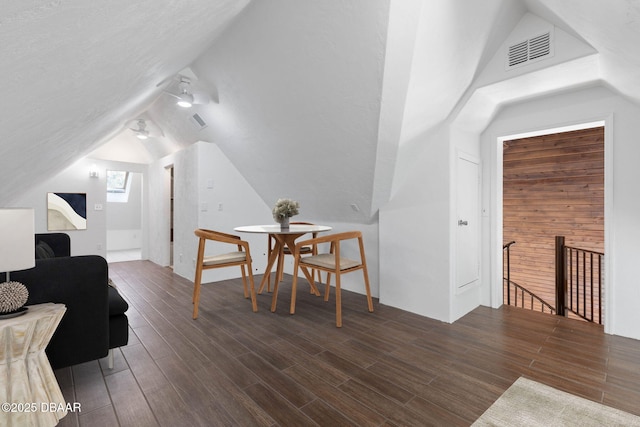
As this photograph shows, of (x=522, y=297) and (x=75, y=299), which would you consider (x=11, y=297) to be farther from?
(x=522, y=297)

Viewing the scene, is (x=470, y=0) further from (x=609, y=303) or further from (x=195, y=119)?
(x=195, y=119)

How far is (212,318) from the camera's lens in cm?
292

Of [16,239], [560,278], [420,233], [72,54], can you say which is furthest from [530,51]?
[16,239]

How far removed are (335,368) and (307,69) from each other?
93.6 inches

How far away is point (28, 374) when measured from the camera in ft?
4.37

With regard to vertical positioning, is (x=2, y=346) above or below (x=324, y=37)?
below

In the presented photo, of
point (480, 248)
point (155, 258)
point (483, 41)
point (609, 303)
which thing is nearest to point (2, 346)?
point (483, 41)

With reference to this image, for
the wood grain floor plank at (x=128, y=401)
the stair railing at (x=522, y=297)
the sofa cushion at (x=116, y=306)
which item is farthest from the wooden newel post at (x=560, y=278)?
the sofa cushion at (x=116, y=306)

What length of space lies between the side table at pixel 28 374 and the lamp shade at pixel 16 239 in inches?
9.7

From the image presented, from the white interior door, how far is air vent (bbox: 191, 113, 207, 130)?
11.6 feet

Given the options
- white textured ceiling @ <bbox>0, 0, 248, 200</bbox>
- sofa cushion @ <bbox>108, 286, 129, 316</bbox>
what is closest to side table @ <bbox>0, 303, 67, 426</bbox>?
sofa cushion @ <bbox>108, 286, 129, 316</bbox>

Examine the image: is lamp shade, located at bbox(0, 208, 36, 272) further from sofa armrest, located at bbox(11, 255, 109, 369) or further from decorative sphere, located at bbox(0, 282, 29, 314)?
sofa armrest, located at bbox(11, 255, 109, 369)

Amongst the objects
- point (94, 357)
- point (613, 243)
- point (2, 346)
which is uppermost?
point (613, 243)

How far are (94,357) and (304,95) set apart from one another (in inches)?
100
